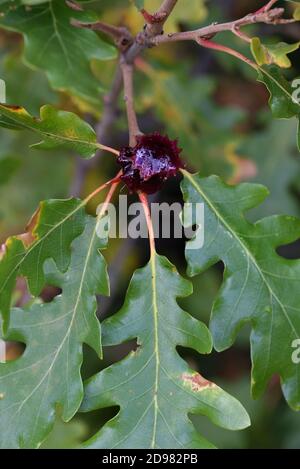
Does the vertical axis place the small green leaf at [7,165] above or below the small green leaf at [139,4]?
below

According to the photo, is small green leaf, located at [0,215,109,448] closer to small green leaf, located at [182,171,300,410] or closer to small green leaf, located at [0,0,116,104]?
small green leaf, located at [182,171,300,410]

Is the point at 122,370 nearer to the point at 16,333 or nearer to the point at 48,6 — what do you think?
the point at 16,333

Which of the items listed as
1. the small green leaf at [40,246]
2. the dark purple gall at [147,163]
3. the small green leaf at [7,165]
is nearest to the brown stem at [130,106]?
the dark purple gall at [147,163]

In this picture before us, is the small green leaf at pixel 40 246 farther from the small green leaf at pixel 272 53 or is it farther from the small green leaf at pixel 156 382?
the small green leaf at pixel 272 53

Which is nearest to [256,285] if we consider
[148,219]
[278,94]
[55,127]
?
[148,219]

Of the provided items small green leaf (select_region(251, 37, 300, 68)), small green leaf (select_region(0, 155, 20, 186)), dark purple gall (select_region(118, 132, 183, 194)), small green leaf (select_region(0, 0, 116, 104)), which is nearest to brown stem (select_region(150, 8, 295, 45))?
small green leaf (select_region(251, 37, 300, 68))

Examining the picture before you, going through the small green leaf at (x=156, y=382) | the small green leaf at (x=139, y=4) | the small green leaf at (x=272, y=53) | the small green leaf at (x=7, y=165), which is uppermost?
the small green leaf at (x=139, y=4)
